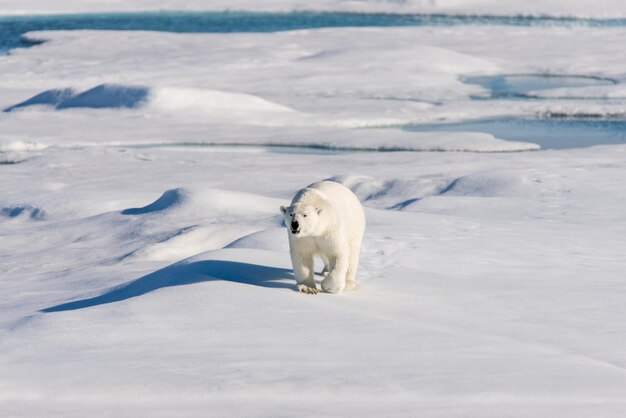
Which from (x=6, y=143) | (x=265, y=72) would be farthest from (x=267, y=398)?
(x=265, y=72)

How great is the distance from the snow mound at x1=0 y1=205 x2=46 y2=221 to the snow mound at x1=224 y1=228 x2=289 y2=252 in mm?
2948

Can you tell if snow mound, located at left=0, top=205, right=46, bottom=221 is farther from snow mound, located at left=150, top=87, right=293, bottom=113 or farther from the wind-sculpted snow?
snow mound, located at left=150, top=87, right=293, bottom=113

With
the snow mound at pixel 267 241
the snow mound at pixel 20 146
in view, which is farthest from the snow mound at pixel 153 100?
the snow mound at pixel 267 241

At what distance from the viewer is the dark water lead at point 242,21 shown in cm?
3250

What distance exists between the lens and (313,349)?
386cm

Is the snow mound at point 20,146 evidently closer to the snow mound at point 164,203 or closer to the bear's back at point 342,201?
the snow mound at point 164,203

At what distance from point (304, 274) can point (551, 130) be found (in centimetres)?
1063

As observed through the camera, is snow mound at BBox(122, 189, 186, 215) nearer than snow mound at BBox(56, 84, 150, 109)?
Yes

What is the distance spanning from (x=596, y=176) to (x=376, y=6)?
2916cm

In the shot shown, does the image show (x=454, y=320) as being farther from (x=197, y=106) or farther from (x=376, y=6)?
(x=376, y=6)

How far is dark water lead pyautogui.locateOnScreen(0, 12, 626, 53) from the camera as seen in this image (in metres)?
32.5

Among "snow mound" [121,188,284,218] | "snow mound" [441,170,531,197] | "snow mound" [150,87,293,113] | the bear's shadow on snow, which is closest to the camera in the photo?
the bear's shadow on snow

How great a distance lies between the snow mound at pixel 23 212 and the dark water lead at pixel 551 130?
695cm

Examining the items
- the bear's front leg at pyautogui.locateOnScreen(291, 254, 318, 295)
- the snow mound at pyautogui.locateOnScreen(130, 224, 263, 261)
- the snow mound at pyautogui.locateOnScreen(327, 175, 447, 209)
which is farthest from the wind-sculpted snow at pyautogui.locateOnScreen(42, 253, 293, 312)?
the snow mound at pyautogui.locateOnScreen(327, 175, 447, 209)
